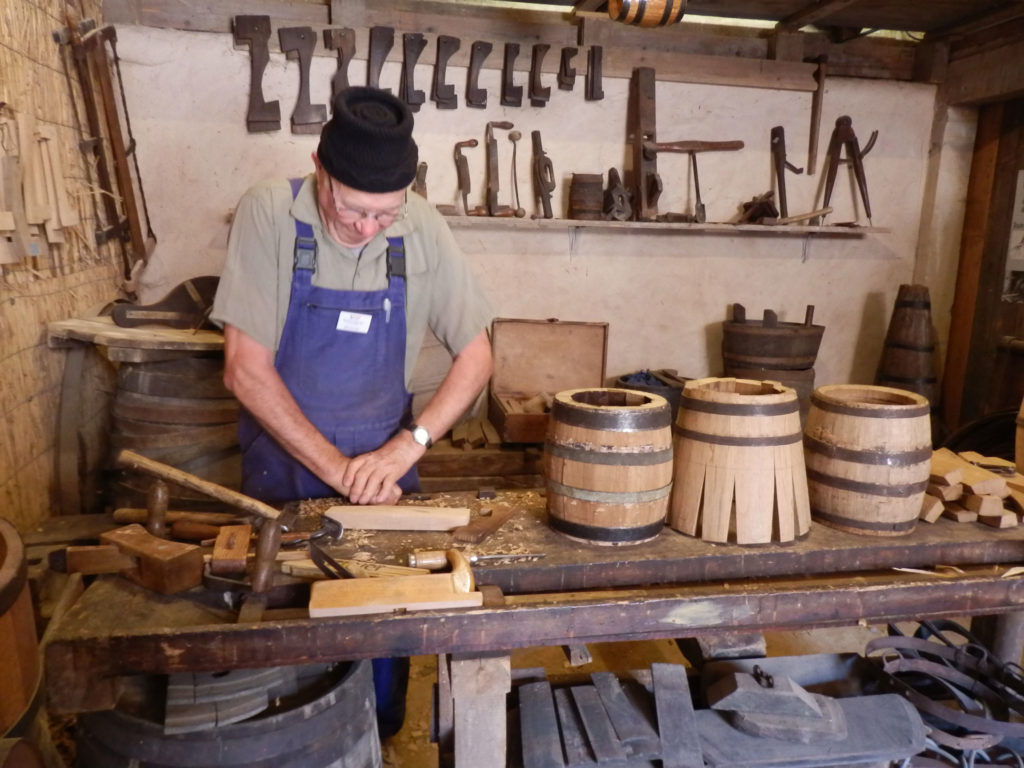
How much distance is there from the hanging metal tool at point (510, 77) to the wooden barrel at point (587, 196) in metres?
0.67

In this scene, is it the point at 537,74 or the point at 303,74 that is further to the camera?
the point at 537,74

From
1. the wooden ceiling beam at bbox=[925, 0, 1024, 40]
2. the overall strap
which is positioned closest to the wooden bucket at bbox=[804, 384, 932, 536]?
the overall strap

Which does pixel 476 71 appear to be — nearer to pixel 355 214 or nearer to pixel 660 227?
pixel 660 227

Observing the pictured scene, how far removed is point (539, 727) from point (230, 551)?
38.9 inches

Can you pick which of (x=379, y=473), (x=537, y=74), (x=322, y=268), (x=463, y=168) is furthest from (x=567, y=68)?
(x=379, y=473)

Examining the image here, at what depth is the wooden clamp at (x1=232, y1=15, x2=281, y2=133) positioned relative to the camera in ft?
14.6

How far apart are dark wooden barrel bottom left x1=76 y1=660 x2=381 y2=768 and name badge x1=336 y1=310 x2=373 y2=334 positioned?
109cm

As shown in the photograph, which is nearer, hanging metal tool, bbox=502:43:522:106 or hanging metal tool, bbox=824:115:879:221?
hanging metal tool, bbox=502:43:522:106

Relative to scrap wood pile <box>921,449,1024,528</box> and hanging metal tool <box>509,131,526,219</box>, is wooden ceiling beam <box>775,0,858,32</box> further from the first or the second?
scrap wood pile <box>921,449,1024,528</box>

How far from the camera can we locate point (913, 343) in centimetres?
522

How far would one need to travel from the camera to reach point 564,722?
2023 mm

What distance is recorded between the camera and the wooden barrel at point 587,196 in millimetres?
4805

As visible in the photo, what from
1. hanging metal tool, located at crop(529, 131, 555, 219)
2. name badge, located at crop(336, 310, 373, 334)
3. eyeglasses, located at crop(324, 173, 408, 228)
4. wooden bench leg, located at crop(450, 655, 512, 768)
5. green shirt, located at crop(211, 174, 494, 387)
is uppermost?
hanging metal tool, located at crop(529, 131, 555, 219)

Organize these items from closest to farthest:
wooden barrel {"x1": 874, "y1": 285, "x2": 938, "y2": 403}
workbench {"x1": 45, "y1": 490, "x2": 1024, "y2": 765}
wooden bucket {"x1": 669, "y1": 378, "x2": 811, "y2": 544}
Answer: workbench {"x1": 45, "y1": 490, "x2": 1024, "y2": 765} → wooden bucket {"x1": 669, "y1": 378, "x2": 811, "y2": 544} → wooden barrel {"x1": 874, "y1": 285, "x2": 938, "y2": 403}
